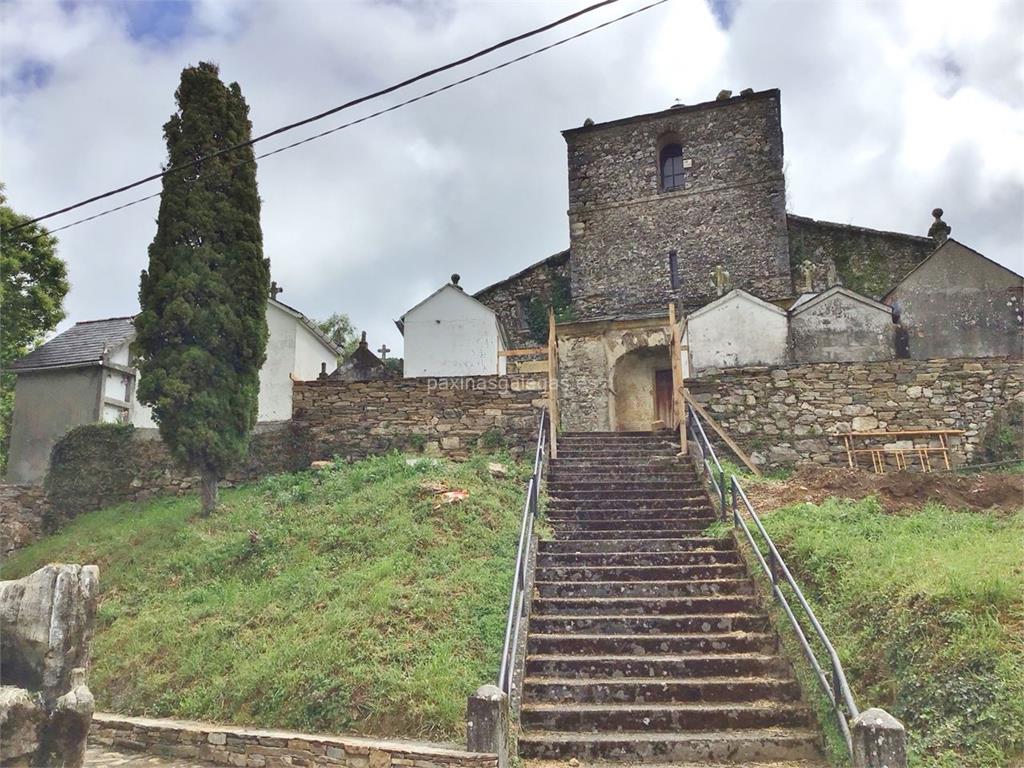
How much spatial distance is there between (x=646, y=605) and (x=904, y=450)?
7.48 meters

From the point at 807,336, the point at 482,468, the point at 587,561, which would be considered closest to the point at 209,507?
the point at 482,468

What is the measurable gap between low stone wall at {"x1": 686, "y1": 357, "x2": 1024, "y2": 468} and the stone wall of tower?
24.7 ft

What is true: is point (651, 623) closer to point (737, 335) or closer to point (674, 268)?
point (737, 335)

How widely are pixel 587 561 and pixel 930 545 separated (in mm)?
3642

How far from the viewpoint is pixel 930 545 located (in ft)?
26.1

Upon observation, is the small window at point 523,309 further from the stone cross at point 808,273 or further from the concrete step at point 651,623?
the concrete step at point 651,623

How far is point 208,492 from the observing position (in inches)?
489

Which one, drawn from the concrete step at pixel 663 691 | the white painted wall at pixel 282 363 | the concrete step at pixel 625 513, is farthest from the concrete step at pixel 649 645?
the white painted wall at pixel 282 363

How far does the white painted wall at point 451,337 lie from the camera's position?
56.9 ft

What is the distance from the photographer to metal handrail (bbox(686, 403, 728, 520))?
9.96 meters

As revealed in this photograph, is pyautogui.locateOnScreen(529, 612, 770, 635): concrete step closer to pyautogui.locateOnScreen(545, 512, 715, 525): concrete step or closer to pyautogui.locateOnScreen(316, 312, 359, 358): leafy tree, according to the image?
pyautogui.locateOnScreen(545, 512, 715, 525): concrete step

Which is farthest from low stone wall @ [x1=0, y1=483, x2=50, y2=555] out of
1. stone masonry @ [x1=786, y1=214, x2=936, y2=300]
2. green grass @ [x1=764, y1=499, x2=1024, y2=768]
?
stone masonry @ [x1=786, y1=214, x2=936, y2=300]

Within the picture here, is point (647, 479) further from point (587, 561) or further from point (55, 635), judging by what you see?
point (55, 635)

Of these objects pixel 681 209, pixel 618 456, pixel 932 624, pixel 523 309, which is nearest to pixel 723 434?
pixel 618 456
